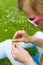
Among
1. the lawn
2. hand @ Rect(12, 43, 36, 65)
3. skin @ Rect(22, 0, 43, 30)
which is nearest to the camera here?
skin @ Rect(22, 0, 43, 30)

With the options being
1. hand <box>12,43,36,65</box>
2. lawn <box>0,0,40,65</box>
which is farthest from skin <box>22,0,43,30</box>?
lawn <box>0,0,40,65</box>

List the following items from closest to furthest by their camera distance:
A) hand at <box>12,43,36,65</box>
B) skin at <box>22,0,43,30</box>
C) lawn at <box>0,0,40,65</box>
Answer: skin at <box>22,0,43,30</box>
hand at <box>12,43,36,65</box>
lawn at <box>0,0,40,65</box>

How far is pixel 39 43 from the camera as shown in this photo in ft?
10.6

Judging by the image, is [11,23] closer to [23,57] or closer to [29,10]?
[23,57]

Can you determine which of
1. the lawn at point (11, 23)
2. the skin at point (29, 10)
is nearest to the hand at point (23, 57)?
the skin at point (29, 10)

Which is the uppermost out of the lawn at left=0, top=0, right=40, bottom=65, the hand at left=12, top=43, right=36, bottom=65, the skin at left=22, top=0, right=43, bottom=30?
the skin at left=22, top=0, right=43, bottom=30

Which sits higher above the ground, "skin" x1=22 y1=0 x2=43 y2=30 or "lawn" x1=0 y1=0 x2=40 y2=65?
"skin" x1=22 y1=0 x2=43 y2=30

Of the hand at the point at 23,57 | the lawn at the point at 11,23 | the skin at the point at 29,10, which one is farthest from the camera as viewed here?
the lawn at the point at 11,23

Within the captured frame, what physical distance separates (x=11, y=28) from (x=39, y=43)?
196 centimetres

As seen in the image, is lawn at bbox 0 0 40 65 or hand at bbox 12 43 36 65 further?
→ lawn at bbox 0 0 40 65

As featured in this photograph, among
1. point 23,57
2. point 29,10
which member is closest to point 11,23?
point 23,57

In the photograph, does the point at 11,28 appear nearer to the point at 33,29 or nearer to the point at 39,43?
the point at 33,29

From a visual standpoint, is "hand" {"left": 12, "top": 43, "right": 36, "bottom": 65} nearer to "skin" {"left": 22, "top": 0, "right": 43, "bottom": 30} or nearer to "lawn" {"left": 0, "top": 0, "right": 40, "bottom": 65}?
"skin" {"left": 22, "top": 0, "right": 43, "bottom": 30}

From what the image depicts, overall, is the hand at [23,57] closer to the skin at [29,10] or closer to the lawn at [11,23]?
the skin at [29,10]
